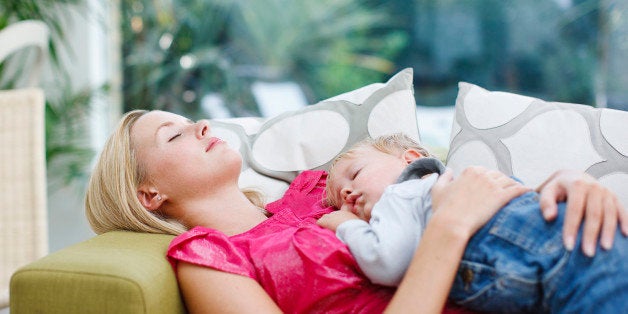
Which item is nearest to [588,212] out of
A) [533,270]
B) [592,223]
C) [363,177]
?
[592,223]

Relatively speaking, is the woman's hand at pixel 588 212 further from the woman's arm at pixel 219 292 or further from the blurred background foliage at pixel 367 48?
the blurred background foliage at pixel 367 48

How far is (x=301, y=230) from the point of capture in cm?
130

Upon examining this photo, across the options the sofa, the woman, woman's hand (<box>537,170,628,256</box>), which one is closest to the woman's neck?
the woman

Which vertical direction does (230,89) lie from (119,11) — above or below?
below

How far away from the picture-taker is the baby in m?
0.97

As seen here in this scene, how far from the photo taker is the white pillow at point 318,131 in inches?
70.7

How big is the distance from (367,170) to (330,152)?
413 millimetres

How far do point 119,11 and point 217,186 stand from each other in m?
2.43

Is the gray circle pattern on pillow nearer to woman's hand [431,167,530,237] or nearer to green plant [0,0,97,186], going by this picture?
woman's hand [431,167,530,237]

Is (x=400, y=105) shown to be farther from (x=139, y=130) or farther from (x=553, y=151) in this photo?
(x=139, y=130)

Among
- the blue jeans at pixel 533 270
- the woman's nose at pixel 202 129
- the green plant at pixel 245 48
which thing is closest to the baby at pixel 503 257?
the blue jeans at pixel 533 270

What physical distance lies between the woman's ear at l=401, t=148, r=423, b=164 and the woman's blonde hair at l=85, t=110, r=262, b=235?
0.56 metres

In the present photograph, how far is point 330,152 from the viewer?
5.92ft

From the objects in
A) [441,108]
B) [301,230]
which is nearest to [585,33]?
[441,108]
